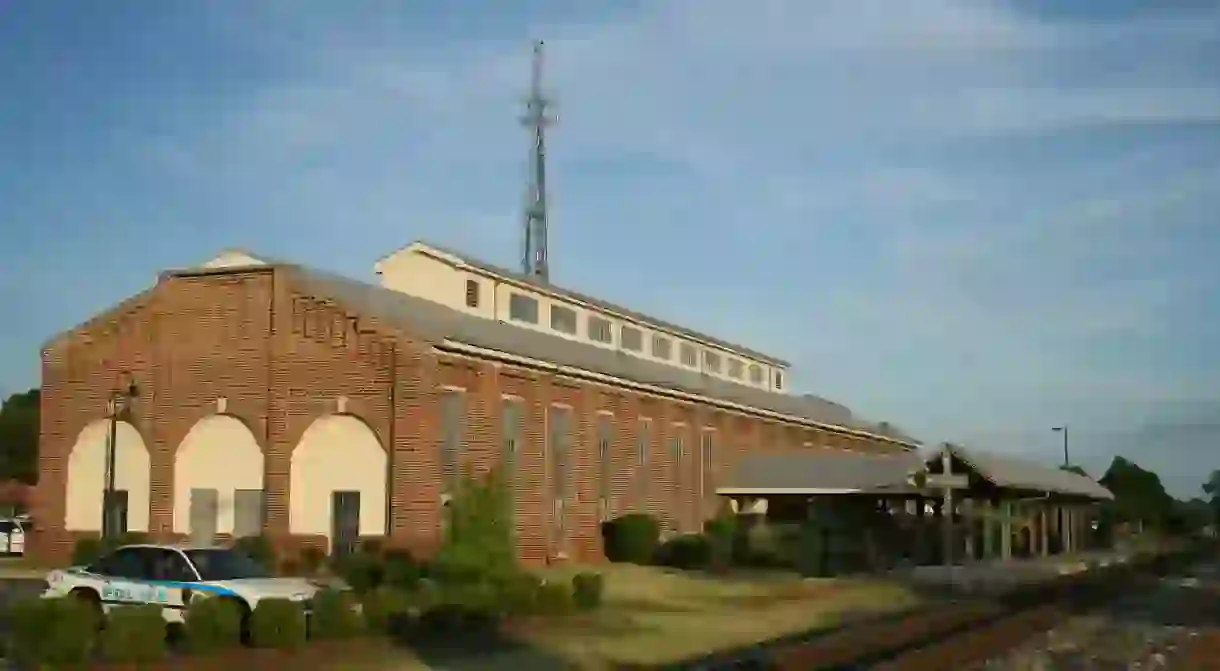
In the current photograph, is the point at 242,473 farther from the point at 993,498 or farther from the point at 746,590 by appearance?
the point at 993,498

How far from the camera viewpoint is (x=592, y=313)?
Answer: 5447 centimetres

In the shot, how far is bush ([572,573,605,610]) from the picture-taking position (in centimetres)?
2750

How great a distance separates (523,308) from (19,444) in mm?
65605

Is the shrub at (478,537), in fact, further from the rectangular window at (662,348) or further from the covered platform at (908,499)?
the rectangular window at (662,348)

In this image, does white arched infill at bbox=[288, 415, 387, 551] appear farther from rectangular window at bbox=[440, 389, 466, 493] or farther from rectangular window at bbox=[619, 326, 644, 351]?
rectangular window at bbox=[619, 326, 644, 351]

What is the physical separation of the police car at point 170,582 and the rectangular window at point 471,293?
2515cm

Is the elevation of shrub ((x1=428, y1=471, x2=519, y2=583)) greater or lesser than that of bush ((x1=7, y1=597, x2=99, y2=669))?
greater

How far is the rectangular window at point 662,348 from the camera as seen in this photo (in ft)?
197

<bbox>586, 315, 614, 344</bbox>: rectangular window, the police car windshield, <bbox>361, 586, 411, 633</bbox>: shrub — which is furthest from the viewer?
<bbox>586, 315, 614, 344</bbox>: rectangular window

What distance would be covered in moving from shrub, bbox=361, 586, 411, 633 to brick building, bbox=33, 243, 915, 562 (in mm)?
11278

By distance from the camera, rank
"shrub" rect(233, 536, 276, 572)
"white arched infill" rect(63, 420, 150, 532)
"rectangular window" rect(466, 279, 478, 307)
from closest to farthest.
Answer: "shrub" rect(233, 536, 276, 572) < "white arched infill" rect(63, 420, 150, 532) < "rectangular window" rect(466, 279, 478, 307)

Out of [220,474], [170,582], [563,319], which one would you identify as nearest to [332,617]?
[170,582]

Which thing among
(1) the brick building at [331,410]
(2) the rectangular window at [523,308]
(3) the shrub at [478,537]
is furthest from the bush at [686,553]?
(3) the shrub at [478,537]

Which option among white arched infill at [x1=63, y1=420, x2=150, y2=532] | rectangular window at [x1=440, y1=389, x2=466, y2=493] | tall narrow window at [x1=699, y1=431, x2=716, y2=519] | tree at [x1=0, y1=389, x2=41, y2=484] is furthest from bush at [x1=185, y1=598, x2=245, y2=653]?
tree at [x1=0, y1=389, x2=41, y2=484]
